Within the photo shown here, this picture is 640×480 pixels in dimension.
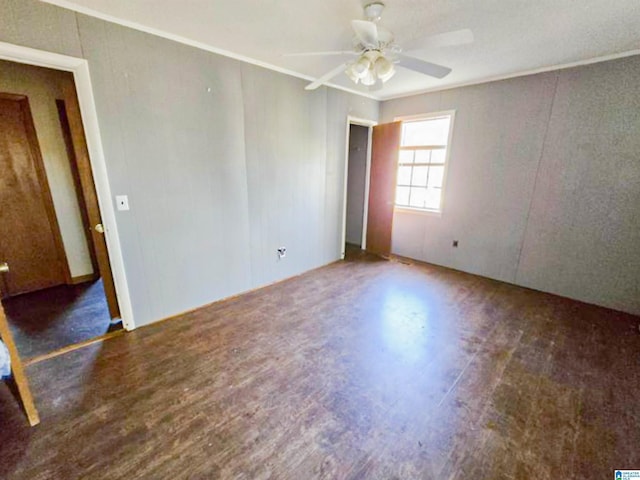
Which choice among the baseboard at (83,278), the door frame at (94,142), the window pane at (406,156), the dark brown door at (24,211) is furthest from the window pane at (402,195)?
the dark brown door at (24,211)

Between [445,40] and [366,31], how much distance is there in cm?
49

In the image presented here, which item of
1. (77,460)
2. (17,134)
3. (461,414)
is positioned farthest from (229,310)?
(17,134)

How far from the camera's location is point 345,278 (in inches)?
148

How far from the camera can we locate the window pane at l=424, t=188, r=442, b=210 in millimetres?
4176

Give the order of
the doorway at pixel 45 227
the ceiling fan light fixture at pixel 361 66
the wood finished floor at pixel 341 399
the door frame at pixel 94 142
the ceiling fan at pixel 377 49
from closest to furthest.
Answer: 1. the wood finished floor at pixel 341 399
2. the ceiling fan at pixel 377 49
3. the door frame at pixel 94 142
4. the ceiling fan light fixture at pixel 361 66
5. the doorway at pixel 45 227

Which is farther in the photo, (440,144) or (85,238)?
(440,144)

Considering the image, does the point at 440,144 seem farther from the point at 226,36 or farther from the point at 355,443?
the point at 355,443

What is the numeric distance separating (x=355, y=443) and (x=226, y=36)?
313cm

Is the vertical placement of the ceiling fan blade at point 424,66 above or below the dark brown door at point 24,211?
above

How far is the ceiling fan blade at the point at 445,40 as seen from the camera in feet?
5.20

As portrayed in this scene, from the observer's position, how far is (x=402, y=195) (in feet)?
15.1

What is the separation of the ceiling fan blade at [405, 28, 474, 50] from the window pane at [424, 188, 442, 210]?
8.64 feet

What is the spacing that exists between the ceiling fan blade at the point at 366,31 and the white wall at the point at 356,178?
286 centimetres

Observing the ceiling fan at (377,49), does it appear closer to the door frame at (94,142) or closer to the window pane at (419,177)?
the door frame at (94,142)
